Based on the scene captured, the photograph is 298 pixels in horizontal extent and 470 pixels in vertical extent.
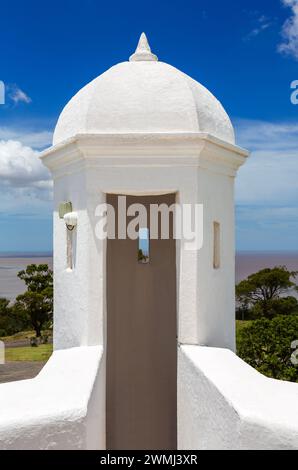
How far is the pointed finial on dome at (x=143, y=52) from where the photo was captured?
672 cm

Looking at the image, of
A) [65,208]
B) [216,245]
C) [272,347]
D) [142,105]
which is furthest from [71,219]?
[272,347]

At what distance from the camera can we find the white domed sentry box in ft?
13.8

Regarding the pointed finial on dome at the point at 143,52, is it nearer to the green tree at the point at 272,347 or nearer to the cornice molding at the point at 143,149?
the cornice molding at the point at 143,149

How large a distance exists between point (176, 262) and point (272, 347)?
49.5 feet

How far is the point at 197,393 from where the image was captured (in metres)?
5.06

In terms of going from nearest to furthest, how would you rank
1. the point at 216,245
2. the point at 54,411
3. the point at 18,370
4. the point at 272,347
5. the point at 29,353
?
the point at 54,411
the point at 216,245
the point at 272,347
the point at 18,370
the point at 29,353

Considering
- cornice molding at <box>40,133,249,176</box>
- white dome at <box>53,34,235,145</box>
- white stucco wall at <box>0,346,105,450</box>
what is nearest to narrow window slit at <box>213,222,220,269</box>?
cornice molding at <box>40,133,249,176</box>

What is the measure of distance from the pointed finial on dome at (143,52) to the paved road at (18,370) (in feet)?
45.2

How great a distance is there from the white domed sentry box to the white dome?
2 cm

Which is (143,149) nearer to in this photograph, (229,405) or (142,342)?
(229,405)

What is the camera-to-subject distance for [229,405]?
4227 mm

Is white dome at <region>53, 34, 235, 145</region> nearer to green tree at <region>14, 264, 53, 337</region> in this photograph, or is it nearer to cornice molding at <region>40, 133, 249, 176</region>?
cornice molding at <region>40, 133, 249, 176</region>

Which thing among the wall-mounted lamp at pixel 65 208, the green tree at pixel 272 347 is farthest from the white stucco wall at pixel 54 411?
the green tree at pixel 272 347
